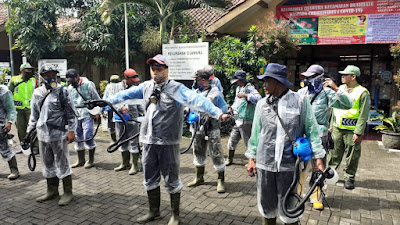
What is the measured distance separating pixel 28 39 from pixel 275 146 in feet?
43.6

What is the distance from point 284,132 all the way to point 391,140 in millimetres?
6714

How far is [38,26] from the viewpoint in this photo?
13.0 metres

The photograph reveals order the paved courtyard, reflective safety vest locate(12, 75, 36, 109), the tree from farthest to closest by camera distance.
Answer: the tree, reflective safety vest locate(12, 75, 36, 109), the paved courtyard

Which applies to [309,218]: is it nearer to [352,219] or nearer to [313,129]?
[352,219]

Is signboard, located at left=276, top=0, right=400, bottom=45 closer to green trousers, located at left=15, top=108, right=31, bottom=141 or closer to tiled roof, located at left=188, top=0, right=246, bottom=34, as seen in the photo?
tiled roof, located at left=188, top=0, right=246, bottom=34

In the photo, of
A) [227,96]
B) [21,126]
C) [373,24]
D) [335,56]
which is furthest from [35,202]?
[335,56]

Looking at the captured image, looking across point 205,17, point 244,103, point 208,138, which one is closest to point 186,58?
point 244,103

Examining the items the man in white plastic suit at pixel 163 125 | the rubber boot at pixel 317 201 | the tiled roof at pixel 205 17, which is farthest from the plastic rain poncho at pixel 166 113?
the tiled roof at pixel 205 17

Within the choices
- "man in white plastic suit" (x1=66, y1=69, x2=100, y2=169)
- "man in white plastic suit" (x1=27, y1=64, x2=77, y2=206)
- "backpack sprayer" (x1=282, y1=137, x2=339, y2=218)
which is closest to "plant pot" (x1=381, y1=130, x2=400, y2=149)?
"backpack sprayer" (x1=282, y1=137, x2=339, y2=218)

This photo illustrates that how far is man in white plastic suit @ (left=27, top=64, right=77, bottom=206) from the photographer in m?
4.43

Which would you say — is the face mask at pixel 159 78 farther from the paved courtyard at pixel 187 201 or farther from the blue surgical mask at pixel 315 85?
the blue surgical mask at pixel 315 85

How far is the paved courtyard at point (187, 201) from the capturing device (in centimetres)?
409

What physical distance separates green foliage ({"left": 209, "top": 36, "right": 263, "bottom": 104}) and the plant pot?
3.87 m

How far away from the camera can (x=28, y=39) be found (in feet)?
42.9
